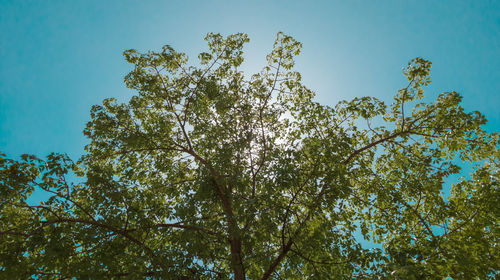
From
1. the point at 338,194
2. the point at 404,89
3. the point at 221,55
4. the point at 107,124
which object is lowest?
the point at 338,194

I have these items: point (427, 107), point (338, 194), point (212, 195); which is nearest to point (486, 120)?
point (427, 107)

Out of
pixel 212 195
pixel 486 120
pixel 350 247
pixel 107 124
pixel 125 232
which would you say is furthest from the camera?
pixel 107 124

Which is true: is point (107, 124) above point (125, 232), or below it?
above

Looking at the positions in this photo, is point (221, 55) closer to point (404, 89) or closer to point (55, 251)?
point (404, 89)

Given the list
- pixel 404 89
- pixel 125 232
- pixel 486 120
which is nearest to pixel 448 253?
pixel 486 120

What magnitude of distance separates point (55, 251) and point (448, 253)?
33.8 feet

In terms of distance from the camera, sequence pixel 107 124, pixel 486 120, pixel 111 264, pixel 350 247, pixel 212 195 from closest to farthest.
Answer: pixel 111 264 < pixel 350 247 < pixel 486 120 < pixel 212 195 < pixel 107 124

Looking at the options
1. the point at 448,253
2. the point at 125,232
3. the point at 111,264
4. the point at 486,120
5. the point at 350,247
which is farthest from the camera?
the point at 486,120

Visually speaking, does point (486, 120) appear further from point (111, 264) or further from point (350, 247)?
point (111, 264)

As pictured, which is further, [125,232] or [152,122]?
[152,122]

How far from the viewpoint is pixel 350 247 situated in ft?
30.7

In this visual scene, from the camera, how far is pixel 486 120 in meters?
9.98

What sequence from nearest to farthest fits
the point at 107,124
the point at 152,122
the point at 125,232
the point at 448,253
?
1. the point at 448,253
2. the point at 125,232
3. the point at 107,124
4. the point at 152,122

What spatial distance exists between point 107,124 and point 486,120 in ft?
49.2
